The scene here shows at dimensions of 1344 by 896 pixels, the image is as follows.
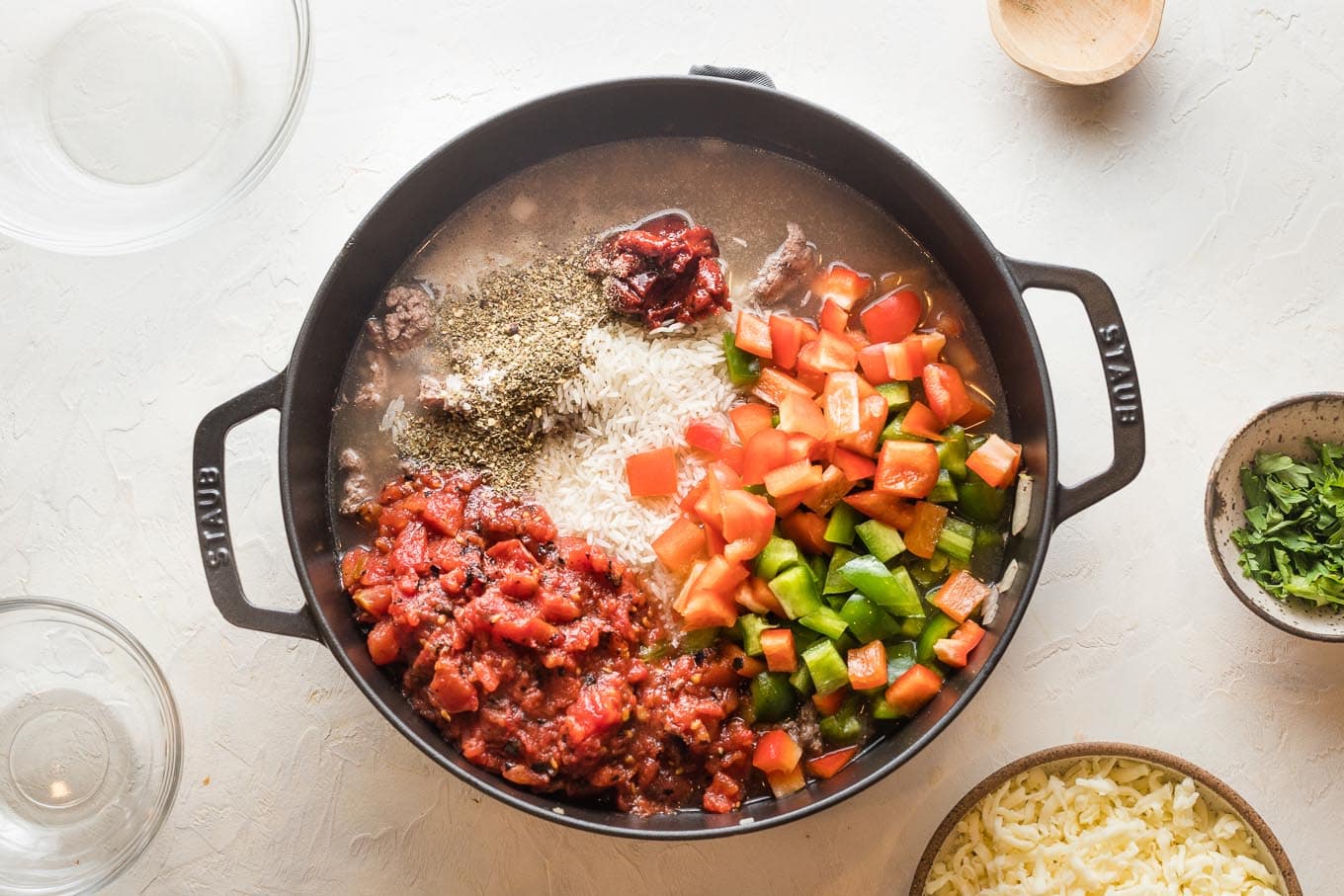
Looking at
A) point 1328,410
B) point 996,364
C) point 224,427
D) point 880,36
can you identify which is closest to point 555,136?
point 880,36

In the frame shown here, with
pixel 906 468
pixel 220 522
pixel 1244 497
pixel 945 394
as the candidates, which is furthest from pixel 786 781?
pixel 220 522

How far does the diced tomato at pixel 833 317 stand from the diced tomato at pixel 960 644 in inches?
32.2

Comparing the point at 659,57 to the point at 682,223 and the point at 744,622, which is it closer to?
the point at 682,223

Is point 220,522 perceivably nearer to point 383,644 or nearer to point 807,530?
point 383,644

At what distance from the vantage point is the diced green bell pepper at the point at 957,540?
2668 mm

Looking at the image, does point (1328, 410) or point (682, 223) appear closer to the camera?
point (1328, 410)

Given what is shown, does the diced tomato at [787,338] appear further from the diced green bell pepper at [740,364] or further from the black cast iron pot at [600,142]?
the black cast iron pot at [600,142]

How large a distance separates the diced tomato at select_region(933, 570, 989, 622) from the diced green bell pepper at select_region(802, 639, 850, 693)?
1.02 feet

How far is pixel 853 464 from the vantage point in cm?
264

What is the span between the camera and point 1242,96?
2906 millimetres

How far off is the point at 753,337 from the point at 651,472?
0.44 meters

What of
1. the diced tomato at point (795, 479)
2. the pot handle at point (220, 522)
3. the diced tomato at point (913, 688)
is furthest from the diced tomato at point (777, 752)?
the pot handle at point (220, 522)

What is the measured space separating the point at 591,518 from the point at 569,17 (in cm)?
139

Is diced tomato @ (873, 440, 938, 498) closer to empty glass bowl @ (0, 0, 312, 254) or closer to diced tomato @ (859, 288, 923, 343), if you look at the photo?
diced tomato @ (859, 288, 923, 343)
